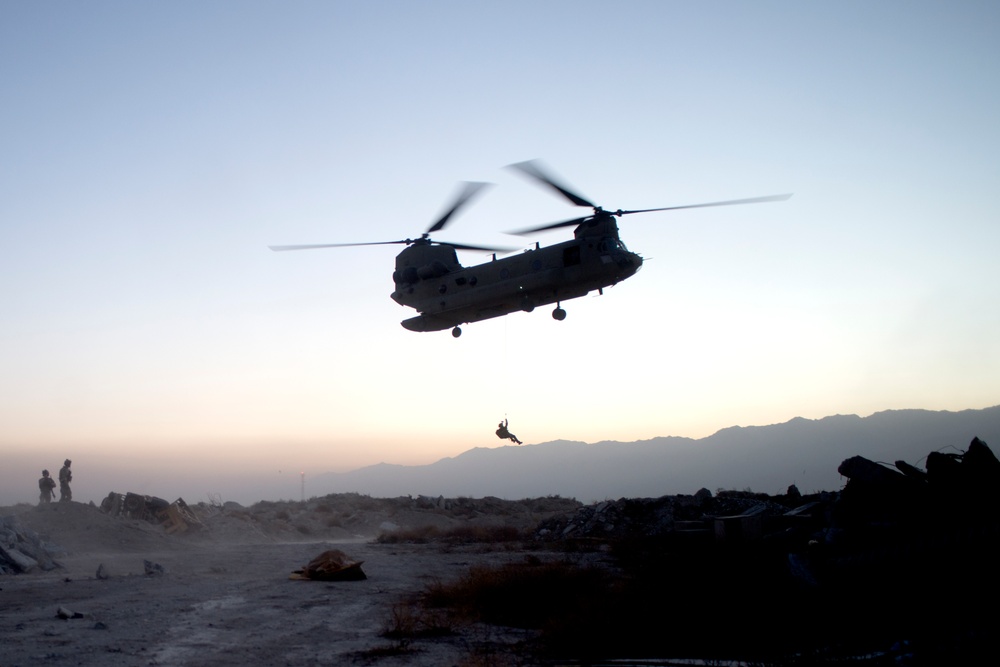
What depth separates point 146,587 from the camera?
54.0 ft

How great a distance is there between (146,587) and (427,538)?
49.8 ft

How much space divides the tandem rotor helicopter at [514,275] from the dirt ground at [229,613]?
293 inches

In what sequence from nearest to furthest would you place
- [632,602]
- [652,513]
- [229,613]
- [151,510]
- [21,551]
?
[632,602]
[229,613]
[21,551]
[652,513]
[151,510]

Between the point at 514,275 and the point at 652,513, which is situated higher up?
the point at 514,275

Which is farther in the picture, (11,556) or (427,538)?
(427,538)

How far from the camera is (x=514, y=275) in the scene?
21406 mm

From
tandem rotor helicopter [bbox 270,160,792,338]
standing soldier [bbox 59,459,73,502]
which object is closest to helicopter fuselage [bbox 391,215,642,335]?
tandem rotor helicopter [bbox 270,160,792,338]

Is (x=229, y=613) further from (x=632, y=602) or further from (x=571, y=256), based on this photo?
(x=571, y=256)

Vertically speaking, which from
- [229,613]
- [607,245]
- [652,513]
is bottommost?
[652,513]

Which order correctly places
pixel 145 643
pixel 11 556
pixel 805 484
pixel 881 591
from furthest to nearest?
pixel 805 484 < pixel 11 556 < pixel 145 643 < pixel 881 591

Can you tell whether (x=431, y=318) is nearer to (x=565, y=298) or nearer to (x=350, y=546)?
(x=565, y=298)

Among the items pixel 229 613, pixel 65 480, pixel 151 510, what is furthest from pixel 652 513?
pixel 65 480

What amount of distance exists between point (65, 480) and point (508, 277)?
82.7 ft

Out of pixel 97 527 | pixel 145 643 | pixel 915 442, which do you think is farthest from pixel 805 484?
pixel 145 643
